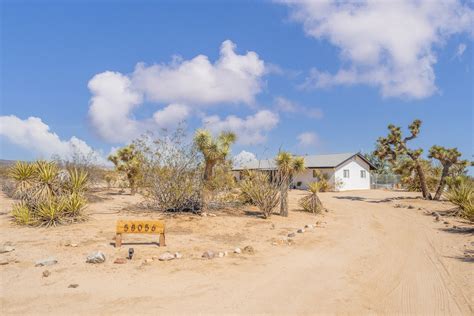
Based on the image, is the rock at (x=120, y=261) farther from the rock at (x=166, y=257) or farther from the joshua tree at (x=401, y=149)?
the joshua tree at (x=401, y=149)

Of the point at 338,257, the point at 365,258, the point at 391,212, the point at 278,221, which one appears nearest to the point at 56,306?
the point at 338,257

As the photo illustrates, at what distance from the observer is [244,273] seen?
20.6 feet

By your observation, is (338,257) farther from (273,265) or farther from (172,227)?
(172,227)

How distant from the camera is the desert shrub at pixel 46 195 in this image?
1084cm

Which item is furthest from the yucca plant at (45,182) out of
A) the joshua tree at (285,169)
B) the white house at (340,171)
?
the white house at (340,171)

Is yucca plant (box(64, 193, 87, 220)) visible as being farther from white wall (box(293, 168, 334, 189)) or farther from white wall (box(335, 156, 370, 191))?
white wall (box(335, 156, 370, 191))

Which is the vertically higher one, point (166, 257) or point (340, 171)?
point (340, 171)

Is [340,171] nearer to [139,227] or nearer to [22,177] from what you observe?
[22,177]

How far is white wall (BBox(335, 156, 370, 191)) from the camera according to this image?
36.2m

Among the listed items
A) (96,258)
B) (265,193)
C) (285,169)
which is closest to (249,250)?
(96,258)

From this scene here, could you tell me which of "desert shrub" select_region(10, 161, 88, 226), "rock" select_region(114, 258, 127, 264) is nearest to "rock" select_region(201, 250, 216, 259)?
"rock" select_region(114, 258, 127, 264)

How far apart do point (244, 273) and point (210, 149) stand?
9678mm

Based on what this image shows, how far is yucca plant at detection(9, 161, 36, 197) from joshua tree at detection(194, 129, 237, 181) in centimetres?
626

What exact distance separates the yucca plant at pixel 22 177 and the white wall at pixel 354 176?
29358 mm
